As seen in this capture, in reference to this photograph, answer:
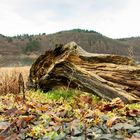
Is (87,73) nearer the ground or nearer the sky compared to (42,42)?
nearer the sky

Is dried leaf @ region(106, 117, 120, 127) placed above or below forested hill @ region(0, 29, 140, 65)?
above

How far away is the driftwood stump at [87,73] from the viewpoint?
1008cm

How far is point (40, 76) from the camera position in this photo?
11.8 metres

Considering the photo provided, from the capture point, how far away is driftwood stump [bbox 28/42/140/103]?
10.1 metres

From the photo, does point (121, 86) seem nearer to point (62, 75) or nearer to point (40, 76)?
point (62, 75)

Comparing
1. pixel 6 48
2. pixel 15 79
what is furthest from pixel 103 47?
pixel 15 79

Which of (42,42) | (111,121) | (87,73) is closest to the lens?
(111,121)

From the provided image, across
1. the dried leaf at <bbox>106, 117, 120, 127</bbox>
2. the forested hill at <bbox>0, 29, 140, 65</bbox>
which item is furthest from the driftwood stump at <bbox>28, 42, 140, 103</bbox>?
the forested hill at <bbox>0, 29, 140, 65</bbox>

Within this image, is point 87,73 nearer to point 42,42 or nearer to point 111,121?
point 111,121

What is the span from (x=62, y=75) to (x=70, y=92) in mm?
720

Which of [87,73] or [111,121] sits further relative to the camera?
[87,73]

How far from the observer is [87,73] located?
1036 centimetres

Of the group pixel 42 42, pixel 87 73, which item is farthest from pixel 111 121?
pixel 42 42

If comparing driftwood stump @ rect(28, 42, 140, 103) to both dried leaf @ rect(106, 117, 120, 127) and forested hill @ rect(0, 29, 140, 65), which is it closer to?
dried leaf @ rect(106, 117, 120, 127)
